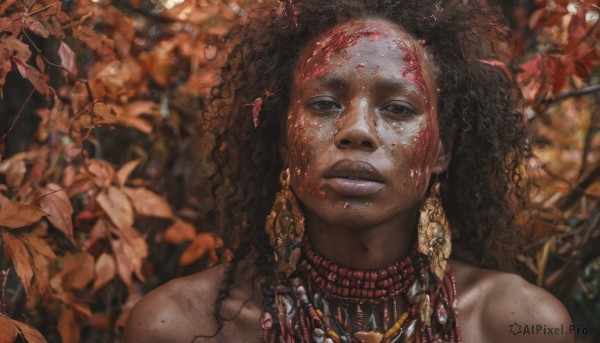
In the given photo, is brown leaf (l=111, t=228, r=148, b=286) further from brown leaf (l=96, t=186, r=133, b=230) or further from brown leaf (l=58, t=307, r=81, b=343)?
brown leaf (l=58, t=307, r=81, b=343)

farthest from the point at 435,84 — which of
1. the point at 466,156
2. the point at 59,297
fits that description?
the point at 59,297

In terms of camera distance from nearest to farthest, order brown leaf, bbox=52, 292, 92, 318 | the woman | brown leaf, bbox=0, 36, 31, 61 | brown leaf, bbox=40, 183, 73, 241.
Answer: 1. brown leaf, bbox=0, 36, 31, 61
2. the woman
3. brown leaf, bbox=40, 183, 73, 241
4. brown leaf, bbox=52, 292, 92, 318

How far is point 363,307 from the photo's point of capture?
9.43 ft

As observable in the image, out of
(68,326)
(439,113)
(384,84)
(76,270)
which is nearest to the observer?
(384,84)

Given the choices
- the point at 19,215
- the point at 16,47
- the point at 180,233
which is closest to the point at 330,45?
the point at 16,47

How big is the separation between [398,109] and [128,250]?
4.01 ft

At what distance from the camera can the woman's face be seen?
268cm

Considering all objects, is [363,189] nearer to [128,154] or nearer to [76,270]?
[76,270]

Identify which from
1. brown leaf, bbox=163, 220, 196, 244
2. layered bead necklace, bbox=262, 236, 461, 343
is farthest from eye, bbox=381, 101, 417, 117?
brown leaf, bbox=163, 220, 196, 244

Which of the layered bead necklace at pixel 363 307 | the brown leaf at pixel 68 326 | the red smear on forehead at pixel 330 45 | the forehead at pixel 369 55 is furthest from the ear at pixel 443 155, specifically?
the brown leaf at pixel 68 326

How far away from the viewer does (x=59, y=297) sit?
3326 mm

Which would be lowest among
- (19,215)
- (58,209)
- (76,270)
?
(76,270)

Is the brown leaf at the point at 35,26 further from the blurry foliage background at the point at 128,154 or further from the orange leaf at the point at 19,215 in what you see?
the orange leaf at the point at 19,215

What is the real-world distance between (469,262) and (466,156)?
0.39 m
